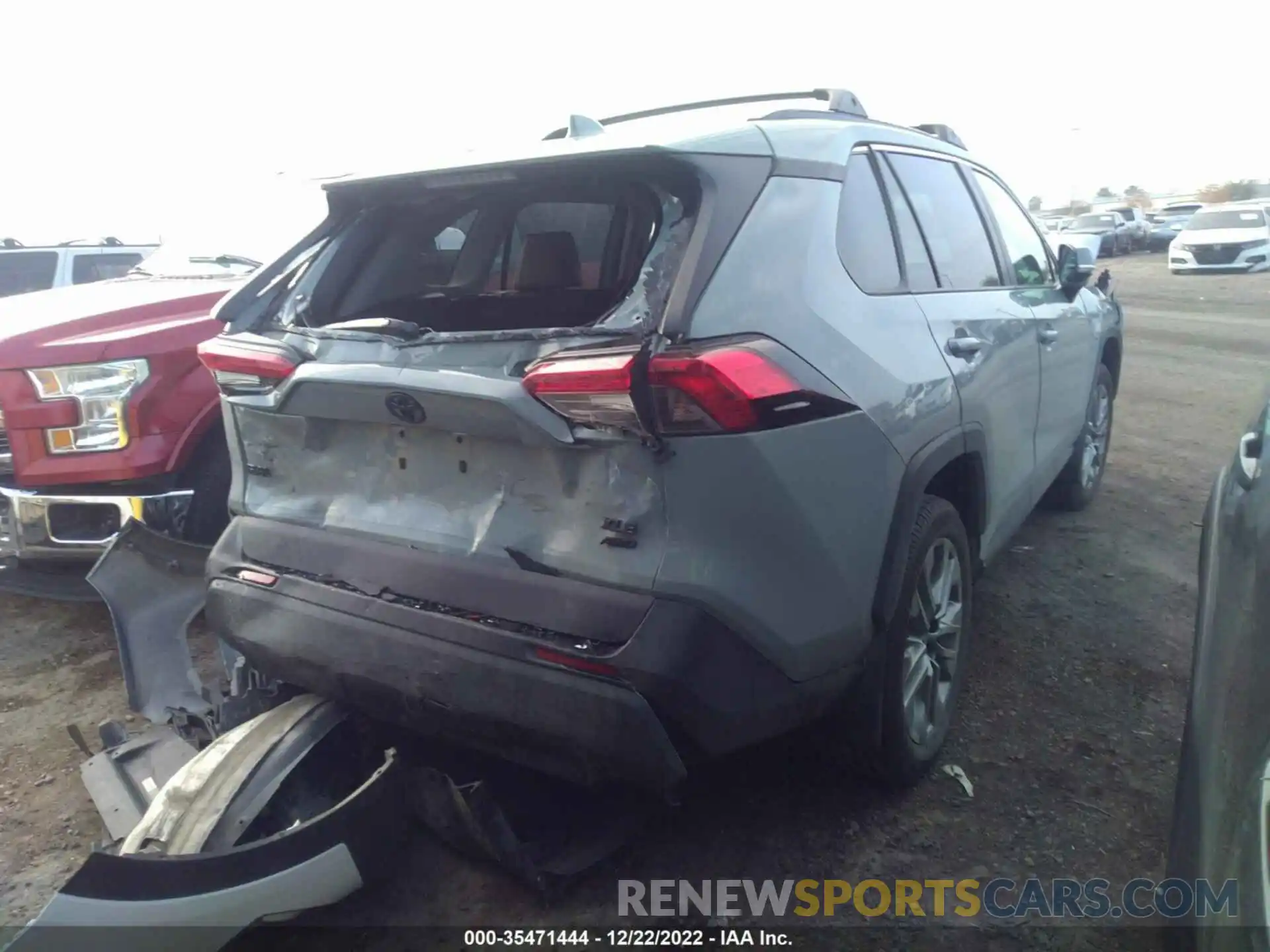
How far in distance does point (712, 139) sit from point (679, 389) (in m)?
0.64

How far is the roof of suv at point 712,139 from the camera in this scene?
2350 millimetres

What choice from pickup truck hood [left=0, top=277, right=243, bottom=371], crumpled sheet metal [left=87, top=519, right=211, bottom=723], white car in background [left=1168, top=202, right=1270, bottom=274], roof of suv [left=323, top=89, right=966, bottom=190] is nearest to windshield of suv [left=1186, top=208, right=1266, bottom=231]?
white car in background [left=1168, top=202, right=1270, bottom=274]

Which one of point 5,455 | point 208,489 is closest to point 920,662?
point 208,489

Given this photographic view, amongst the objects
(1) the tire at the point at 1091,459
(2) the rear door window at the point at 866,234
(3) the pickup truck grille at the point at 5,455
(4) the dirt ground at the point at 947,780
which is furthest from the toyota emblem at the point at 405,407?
(1) the tire at the point at 1091,459

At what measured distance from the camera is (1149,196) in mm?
73375

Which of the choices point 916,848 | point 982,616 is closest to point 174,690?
point 916,848

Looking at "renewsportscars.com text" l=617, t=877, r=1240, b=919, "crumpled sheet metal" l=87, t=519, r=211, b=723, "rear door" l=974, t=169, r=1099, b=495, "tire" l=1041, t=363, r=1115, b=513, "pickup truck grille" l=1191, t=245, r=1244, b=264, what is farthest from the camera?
"pickup truck grille" l=1191, t=245, r=1244, b=264

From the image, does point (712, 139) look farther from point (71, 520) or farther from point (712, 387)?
point (71, 520)

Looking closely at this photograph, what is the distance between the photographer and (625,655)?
218 centimetres

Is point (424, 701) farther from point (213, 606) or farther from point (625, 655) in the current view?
point (213, 606)

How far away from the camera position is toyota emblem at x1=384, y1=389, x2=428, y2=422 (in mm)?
2434

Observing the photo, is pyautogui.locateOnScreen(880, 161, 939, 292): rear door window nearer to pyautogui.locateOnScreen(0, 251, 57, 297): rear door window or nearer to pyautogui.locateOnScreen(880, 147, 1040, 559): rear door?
pyautogui.locateOnScreen(880, 147, 1040, 559): rear door

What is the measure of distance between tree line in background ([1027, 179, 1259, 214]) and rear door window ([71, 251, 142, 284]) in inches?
1628

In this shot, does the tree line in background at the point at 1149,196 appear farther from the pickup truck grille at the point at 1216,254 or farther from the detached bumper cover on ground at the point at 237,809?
the detached bumper cover on ground at the point at 237,809
